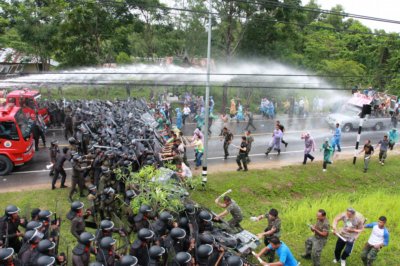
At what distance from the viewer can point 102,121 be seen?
15.3 metres

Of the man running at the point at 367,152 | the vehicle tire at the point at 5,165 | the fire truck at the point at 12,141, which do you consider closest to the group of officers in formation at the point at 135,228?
the fire truck at the point at 12,141

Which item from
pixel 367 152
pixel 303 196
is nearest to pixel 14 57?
pixel 303 196

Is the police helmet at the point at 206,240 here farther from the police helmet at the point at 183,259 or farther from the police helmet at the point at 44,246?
the police helmet at the point at 44,246

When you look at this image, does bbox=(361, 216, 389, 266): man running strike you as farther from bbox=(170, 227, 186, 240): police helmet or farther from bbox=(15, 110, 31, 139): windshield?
bbox=(15, 110, 31, 139): windshield

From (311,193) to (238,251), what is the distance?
23.2 feet

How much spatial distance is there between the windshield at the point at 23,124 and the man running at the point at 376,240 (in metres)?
11.5

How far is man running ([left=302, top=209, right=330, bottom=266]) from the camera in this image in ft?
26.5

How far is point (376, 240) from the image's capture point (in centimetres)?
822

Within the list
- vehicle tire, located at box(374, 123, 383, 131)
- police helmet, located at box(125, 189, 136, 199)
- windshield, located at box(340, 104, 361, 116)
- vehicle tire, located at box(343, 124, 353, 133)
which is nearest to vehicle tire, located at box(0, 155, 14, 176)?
police helmet, located at box(125, 189, 136, 199)

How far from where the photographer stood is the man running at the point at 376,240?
809 cm

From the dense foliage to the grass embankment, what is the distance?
13079mm

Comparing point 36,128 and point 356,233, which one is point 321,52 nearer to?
point 36,128

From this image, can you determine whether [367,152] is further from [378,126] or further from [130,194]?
[130,194]

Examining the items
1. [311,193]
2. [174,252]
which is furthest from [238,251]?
[311,193]
